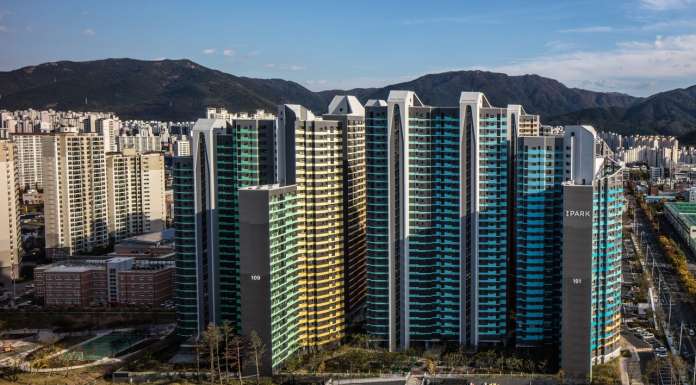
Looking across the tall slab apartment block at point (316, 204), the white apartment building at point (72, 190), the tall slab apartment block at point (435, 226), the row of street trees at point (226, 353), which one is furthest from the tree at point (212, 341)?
the white apartment building at point (72, 190)

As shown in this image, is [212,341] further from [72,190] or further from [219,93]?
[219,93]

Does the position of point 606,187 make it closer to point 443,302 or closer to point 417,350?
point 443,302

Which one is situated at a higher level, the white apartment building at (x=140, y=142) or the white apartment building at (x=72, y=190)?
the white apartment building at (x=140, y=142)

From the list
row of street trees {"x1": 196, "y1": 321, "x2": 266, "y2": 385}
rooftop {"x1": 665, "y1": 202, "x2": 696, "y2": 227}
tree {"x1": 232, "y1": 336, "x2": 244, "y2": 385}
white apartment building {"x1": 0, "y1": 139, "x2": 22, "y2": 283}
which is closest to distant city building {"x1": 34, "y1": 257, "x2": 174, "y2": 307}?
white apartment building {"x1": 0, "y1": 139, "x2": 22, "y2": 283}

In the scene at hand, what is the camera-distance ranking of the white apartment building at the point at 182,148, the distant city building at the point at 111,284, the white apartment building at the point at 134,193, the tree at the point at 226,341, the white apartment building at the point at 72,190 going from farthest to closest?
the white apartment building at the point at 182,148 < the white apartment building at the point at 134,193 < the white apartment building at the point at 72,190 < the distant city building at the point at 111,284 < the tree at the point at 226,341

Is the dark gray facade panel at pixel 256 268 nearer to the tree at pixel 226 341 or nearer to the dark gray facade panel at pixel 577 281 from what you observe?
the tree at pixel 226 341

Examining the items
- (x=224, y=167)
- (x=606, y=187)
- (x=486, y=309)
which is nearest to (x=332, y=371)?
(x=486, y=309)
